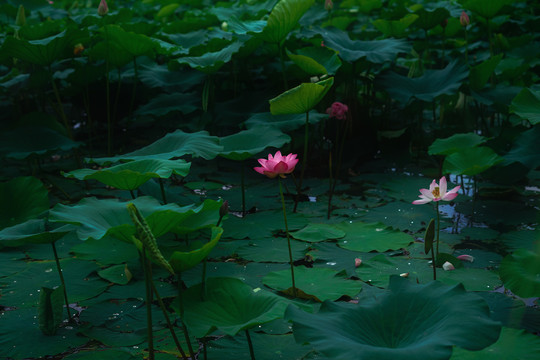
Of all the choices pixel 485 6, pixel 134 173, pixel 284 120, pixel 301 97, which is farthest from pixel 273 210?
pixel 485 6

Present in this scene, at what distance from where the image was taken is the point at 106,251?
6.40ft

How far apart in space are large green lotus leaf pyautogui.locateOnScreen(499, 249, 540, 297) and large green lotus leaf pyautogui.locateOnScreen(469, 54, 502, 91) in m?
1.45

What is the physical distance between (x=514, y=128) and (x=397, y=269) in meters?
1.26

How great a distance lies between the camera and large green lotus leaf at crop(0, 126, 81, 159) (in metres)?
2.65

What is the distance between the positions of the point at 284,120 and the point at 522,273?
4.64 ft

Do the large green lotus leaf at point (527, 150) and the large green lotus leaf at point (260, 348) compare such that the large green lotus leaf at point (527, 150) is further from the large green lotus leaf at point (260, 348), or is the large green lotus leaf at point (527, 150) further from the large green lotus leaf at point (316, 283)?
the large green lotus leaf at point (260, 348)

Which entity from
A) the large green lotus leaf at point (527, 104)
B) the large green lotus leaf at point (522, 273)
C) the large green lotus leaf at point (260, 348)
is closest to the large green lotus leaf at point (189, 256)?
the large green lotus leaf at point (260, 348)

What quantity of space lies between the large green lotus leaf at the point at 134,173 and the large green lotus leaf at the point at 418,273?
691 millimetres

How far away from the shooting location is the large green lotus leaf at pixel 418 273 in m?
1.66

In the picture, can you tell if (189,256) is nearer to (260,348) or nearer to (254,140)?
(260,348)

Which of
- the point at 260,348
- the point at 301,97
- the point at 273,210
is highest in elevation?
the point at 301,97

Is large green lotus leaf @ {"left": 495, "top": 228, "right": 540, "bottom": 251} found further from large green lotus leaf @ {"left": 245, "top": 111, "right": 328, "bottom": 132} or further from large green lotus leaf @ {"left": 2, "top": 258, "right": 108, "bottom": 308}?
large green lotus leaf @ {"left": 2, "top": 258, "right": 108, "bottom": 308}

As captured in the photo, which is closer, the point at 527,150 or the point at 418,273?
the point at 418,273

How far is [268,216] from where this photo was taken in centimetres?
230
